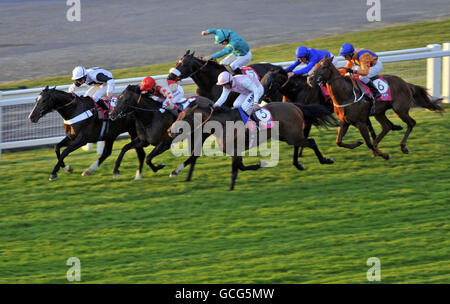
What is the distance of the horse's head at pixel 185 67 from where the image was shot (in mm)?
13281

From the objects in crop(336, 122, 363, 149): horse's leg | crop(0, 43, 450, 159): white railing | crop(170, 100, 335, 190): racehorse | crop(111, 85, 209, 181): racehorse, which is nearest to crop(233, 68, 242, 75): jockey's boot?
crop(0, 43, 450, 159): white railing

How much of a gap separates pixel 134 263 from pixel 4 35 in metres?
16.5

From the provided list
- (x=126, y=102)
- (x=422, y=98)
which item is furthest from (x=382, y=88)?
(x=126, y=102)

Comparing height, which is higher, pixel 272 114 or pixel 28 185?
pixel 272 114

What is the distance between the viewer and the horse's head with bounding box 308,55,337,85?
495 inches

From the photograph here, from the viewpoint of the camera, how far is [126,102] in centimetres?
1238

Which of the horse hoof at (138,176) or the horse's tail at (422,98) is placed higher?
the horse's tail at (422,98)

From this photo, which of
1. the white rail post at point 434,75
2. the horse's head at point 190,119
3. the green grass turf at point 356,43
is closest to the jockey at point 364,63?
the horse's head at point 190,119

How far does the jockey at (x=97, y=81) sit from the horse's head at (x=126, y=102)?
1.88ft

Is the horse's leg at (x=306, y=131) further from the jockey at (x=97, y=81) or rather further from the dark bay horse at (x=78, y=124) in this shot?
the jockey at (x=97, y=81)

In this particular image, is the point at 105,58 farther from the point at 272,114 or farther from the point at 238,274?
the point at 238,274
